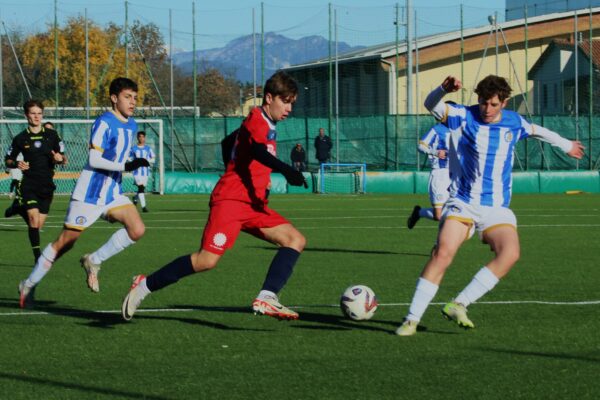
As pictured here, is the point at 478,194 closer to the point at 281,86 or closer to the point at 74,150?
the point at 281,86

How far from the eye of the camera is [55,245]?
1001cm

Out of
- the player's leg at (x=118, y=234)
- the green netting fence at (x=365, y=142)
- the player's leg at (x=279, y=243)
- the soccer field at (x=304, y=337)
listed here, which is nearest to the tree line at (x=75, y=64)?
the green netting fence at (x=365, y=142)

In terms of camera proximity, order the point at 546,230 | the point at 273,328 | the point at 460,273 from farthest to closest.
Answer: the point at 546,230, the point at 460,273, the point at 273,328

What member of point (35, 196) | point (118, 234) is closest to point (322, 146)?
point (35, 196)

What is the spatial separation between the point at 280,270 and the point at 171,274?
82cm

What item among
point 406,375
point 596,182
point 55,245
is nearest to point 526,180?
point 596,182

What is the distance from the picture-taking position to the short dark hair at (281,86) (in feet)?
27.5

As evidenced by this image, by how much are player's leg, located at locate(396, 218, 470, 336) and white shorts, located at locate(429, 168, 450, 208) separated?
293 inches

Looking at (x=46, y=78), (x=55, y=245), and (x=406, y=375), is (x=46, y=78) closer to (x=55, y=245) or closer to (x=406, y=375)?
(x=55, y=245)

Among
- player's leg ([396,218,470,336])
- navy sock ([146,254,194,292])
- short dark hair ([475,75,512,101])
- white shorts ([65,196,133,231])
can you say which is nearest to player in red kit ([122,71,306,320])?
navy sock ([146,254,194,292])

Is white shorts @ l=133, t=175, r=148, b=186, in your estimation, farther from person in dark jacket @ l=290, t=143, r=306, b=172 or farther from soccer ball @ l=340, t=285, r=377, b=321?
soccer ball @ l=340, t=285, r=377, b=321

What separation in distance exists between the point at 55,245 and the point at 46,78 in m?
39.5

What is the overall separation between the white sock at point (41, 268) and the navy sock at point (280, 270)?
233 centimetres

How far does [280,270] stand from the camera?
863 cm
